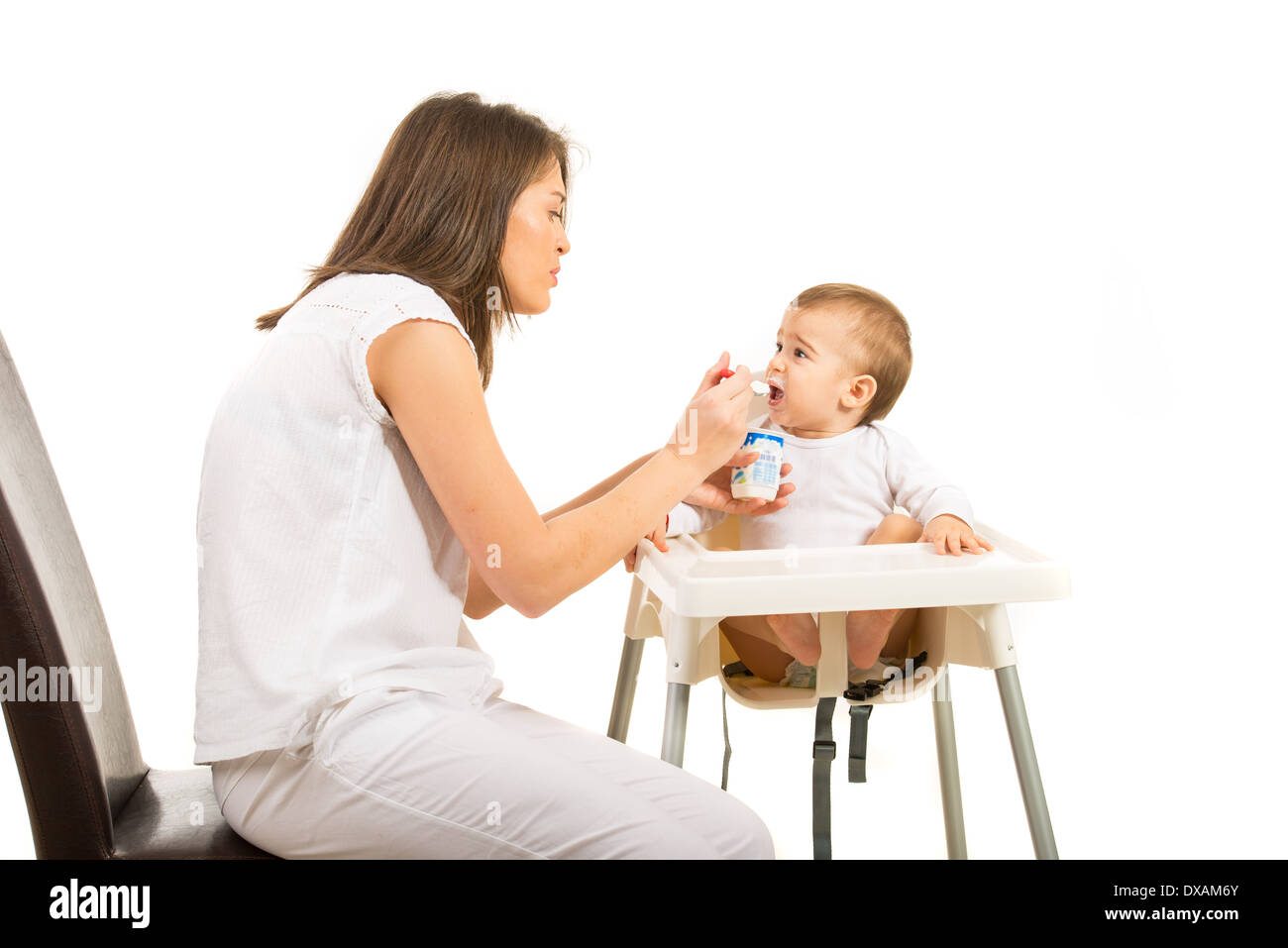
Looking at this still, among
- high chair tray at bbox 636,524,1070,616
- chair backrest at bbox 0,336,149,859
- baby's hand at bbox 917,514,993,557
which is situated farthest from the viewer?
baby's hand at bbox 917,514,993,557

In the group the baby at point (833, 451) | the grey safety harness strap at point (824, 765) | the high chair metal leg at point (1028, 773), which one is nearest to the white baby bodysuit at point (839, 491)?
the baby at point (833, 451)

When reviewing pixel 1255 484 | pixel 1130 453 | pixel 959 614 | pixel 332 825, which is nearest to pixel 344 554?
pixel 332 825

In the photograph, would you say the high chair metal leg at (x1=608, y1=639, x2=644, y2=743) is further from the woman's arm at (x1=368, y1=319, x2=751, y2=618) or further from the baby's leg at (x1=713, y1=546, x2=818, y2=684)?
the woman's arm at (x1=368, y1=319, x2=751, y2=618)

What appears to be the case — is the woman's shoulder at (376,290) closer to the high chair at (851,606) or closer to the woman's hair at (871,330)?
the high chair at (851,606)

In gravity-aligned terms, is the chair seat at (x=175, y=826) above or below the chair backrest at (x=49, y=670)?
below

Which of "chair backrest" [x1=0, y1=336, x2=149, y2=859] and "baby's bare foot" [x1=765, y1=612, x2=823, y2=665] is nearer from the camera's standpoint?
"chair backrest" [x1=0, y1=336, x2=149, y2=859]

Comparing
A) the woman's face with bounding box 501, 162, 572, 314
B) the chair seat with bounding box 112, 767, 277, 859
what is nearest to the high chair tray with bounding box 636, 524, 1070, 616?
the woman's face with bounding box 501, 162, 572, 314

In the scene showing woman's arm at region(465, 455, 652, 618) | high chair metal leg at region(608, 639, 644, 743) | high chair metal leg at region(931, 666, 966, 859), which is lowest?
high chair metal leg at region(931, 666, 966, 859)

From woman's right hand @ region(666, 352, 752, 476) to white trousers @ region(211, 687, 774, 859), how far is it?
33 centimetres

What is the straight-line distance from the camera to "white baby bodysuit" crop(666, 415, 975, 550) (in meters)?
1.51

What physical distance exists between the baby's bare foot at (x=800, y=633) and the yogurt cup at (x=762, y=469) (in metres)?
0.15

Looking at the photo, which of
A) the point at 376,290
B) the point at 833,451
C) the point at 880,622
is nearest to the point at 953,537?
the point at 880,622

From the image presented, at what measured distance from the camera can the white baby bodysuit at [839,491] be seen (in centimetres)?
151
